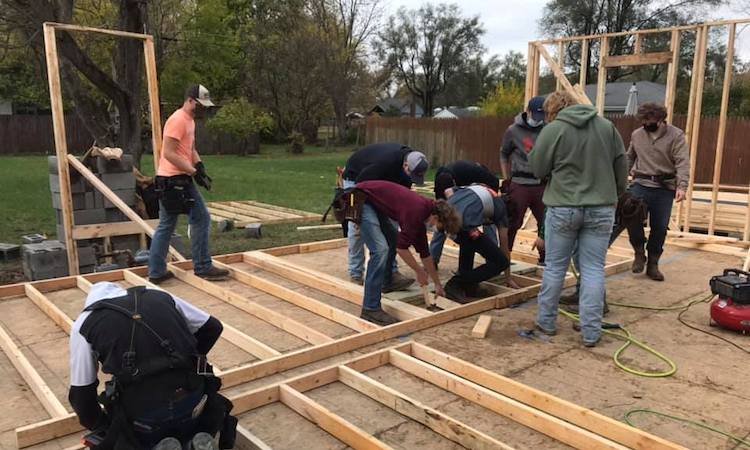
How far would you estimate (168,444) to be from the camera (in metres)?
2.22

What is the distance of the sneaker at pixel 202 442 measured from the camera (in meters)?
2.25

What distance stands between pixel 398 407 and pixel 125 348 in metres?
1.57

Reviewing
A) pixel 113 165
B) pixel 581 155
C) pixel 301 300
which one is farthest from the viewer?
pixel 113 165

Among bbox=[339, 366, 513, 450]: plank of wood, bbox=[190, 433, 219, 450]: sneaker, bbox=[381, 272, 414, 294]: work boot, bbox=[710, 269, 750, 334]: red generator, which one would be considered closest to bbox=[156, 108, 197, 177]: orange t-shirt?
bbox=[381, 272, 414, 294]: work boot

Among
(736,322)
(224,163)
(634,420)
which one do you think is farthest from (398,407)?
(224,163)

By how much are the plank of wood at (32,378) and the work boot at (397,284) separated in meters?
2.72

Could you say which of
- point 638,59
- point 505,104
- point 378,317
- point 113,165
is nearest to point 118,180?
point 113,165

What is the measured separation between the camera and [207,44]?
25.2m

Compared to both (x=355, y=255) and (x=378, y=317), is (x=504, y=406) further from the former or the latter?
(x=355, y=255)

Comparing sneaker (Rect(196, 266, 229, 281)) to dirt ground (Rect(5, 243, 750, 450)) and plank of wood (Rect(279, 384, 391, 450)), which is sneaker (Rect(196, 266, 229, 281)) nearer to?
dirt ground (Rect(5, 243, 750, 450))

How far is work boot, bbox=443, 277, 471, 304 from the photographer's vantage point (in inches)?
197

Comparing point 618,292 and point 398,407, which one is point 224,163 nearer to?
point 618,292

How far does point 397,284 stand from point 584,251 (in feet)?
5.87

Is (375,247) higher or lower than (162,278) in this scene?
higher
